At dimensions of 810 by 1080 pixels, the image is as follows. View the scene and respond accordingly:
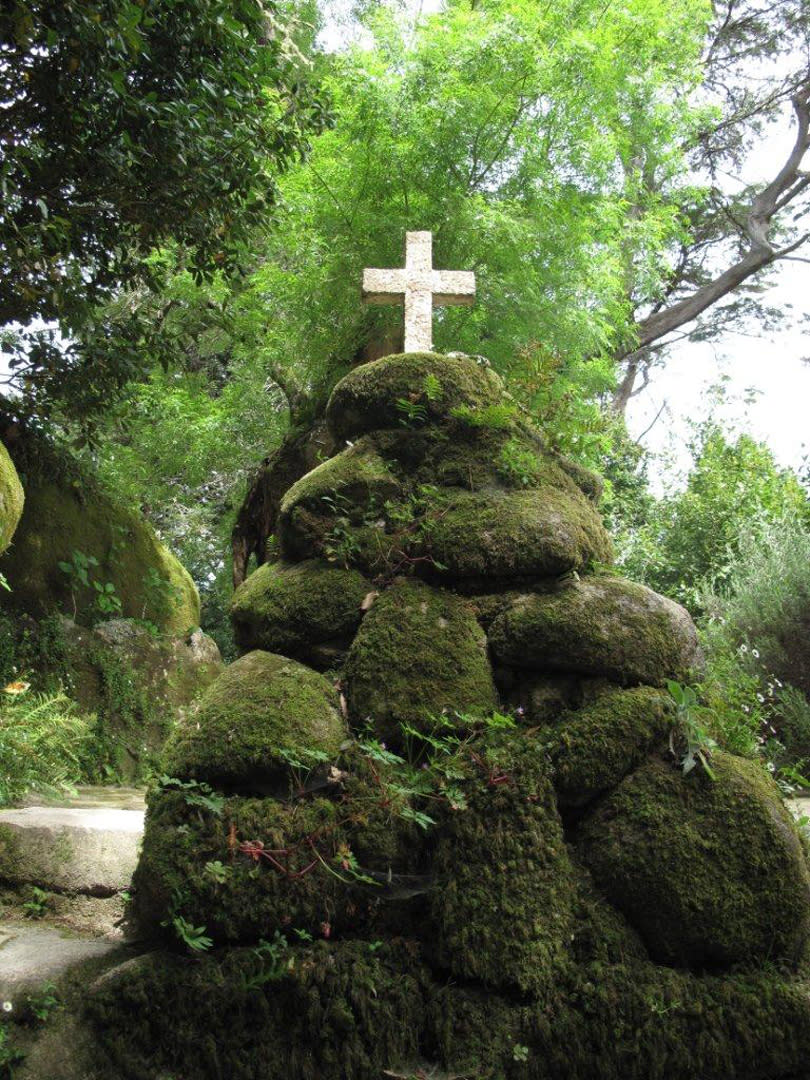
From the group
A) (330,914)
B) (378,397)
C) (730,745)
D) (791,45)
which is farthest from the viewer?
(791,45)

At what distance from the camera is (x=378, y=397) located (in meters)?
3.68

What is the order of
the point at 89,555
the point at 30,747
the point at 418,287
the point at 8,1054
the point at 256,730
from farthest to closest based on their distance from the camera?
1. the point at 89,555
2. the point at 418,287
3. the point at 30,747
4. the point at 256,730
5. the point at 8,1054

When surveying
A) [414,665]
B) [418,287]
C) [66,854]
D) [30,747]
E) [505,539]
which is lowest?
[66,854]

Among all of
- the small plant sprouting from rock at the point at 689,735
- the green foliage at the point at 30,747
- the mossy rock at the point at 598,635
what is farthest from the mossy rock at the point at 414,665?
the green foliage at the point at 30,747

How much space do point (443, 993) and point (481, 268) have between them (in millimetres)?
7392

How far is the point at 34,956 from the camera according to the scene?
2568mm

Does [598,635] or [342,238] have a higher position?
[342,238]

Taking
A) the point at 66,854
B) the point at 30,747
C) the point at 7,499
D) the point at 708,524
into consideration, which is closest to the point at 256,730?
the point at 66,854

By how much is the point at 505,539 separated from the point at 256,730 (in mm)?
1126

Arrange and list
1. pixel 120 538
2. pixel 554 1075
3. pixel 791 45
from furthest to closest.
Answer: pixel 791 45 → pixel 120 538 → pixel 554 1075

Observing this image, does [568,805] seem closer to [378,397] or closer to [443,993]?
[443,993]

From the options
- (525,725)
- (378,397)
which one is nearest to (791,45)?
(378,397)

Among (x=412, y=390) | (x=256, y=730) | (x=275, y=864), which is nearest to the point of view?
Answer: (x=275, y=864)

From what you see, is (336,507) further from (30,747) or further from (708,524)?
(708,524)
